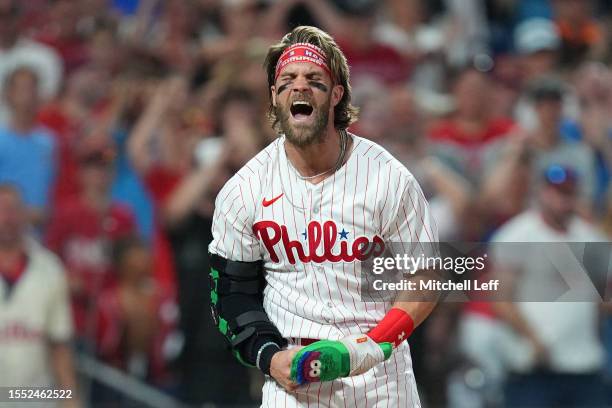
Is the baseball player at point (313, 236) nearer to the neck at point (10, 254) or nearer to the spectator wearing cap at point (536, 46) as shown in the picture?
the neck at point (10, 254)

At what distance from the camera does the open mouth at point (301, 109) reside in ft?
12.4

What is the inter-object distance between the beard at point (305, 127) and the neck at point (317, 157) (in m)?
0.07

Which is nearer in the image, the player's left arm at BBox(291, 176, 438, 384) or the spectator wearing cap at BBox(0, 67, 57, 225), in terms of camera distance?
the player's left arm at BBox(291, 176, 438, 384)

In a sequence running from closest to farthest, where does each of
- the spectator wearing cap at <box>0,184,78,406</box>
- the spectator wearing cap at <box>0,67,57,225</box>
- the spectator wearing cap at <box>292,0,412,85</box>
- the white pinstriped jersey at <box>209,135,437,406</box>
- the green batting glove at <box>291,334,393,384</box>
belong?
the green batting glove at <box>291,334,393,384</box> → the white pinstriped jersey at <box>209,135,437,406</box> → the spectator wearing cap at <box>0,184,78,406</box> → the spectator wearing cap at <box>0,67,57,225</box> → the spectator wearing cap at <box>292,0,412,85</box>

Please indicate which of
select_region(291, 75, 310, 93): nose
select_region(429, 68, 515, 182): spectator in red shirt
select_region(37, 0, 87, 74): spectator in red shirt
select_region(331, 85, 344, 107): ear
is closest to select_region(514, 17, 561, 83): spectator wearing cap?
select_region(429, 68, 515, 182): spectator in red shirt

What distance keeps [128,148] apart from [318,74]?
365 centimetres

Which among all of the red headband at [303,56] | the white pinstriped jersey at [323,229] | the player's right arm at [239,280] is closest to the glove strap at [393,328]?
the white pinstriped jersey at [323,229]

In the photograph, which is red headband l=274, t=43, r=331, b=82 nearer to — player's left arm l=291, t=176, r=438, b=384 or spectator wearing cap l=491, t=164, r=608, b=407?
player's left arm l=291, t=176, r=438, b=384

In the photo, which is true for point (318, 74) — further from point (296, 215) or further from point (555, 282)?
point (555, 282)

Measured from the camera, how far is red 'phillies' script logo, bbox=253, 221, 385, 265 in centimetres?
381

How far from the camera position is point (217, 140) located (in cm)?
725

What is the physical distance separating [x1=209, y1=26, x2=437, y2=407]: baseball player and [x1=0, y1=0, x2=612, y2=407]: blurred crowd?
9.38 feet

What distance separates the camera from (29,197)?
23.1 ft

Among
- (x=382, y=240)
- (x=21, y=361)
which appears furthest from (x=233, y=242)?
(x=21, y=361)
